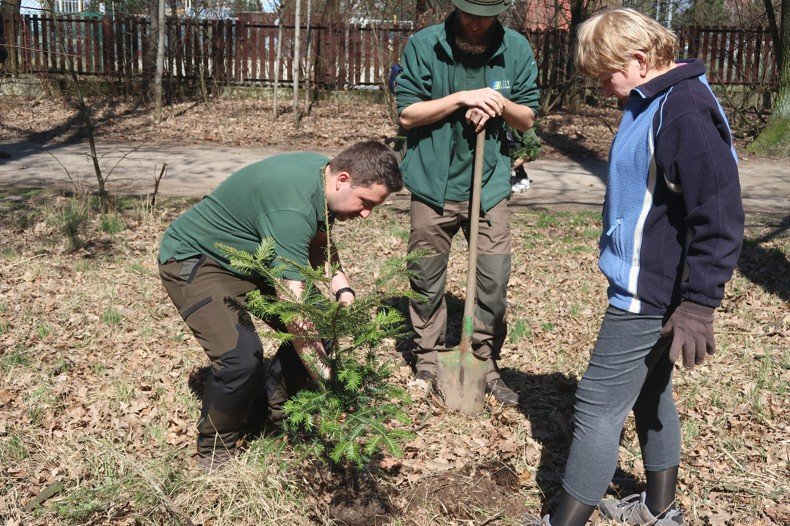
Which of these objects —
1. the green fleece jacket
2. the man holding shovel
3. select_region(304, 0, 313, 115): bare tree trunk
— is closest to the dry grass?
the man holding shovel

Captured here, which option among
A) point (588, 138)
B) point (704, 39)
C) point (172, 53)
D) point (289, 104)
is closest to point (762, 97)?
point (704, 39)

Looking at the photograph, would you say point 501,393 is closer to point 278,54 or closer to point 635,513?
point 635,513

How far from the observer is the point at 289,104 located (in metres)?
17.7

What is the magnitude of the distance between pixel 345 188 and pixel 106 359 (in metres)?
2.45

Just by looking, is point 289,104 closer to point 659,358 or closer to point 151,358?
point 151,358

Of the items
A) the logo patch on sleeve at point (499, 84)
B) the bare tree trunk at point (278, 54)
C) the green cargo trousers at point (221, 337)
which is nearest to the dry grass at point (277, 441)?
the green cargo trousers at point (221, 337)

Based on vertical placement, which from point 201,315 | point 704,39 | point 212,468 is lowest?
point 212,468

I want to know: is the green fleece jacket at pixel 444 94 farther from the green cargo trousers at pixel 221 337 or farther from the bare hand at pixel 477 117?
the green cargo trousers at pixel 221 337

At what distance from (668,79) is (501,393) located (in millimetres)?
2307

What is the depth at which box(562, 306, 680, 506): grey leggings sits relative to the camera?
9.07 feet

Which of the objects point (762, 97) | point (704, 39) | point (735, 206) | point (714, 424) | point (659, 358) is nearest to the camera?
point (735, 206)

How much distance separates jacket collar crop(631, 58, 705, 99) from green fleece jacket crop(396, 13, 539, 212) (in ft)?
5.56

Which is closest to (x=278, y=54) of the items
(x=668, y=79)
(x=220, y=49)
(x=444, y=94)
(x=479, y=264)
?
(x=220, y=49)

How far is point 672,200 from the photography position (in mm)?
2619
